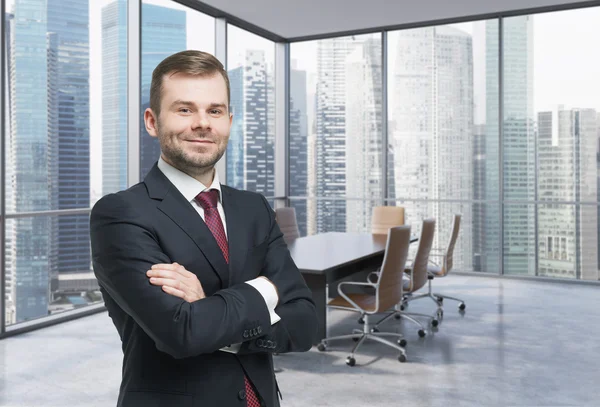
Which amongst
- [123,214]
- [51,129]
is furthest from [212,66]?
[51,129]

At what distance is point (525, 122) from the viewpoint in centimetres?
774

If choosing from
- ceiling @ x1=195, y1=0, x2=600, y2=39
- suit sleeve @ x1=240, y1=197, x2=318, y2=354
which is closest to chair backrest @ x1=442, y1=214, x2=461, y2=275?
ceiling @ x1=195, y1=0, x2=600, y2=39

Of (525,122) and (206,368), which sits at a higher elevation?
(525,122)

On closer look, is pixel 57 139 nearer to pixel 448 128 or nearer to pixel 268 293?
pixel 268 293

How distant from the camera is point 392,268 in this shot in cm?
441

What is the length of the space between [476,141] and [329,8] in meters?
2.86

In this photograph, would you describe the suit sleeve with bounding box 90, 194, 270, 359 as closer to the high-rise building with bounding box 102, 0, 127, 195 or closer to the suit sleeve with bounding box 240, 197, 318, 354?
the suit sleeve with bounding box 240, 197, 318, 354

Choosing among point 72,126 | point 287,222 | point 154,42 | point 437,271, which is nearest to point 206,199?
point 437,271

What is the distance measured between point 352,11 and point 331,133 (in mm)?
2178

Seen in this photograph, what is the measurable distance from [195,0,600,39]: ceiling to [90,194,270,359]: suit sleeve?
21.2 feet

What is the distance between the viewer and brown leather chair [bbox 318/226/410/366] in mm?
4293

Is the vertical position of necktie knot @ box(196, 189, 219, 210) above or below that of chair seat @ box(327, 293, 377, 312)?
above

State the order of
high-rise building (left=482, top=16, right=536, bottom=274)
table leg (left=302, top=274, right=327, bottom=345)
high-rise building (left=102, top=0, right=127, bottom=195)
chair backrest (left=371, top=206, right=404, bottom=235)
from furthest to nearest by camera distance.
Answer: high-rise building (left=482, top=16, right=536, bottom=274) → chair backrest (left=371, top=206, right=404, bottom=235) → high-rise building (left=102, top=0, right=127, bottom=195) → table leg (left=302, top=274, right=327, bottom=345)

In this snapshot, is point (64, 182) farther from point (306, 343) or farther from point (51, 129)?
point (306, 343)
